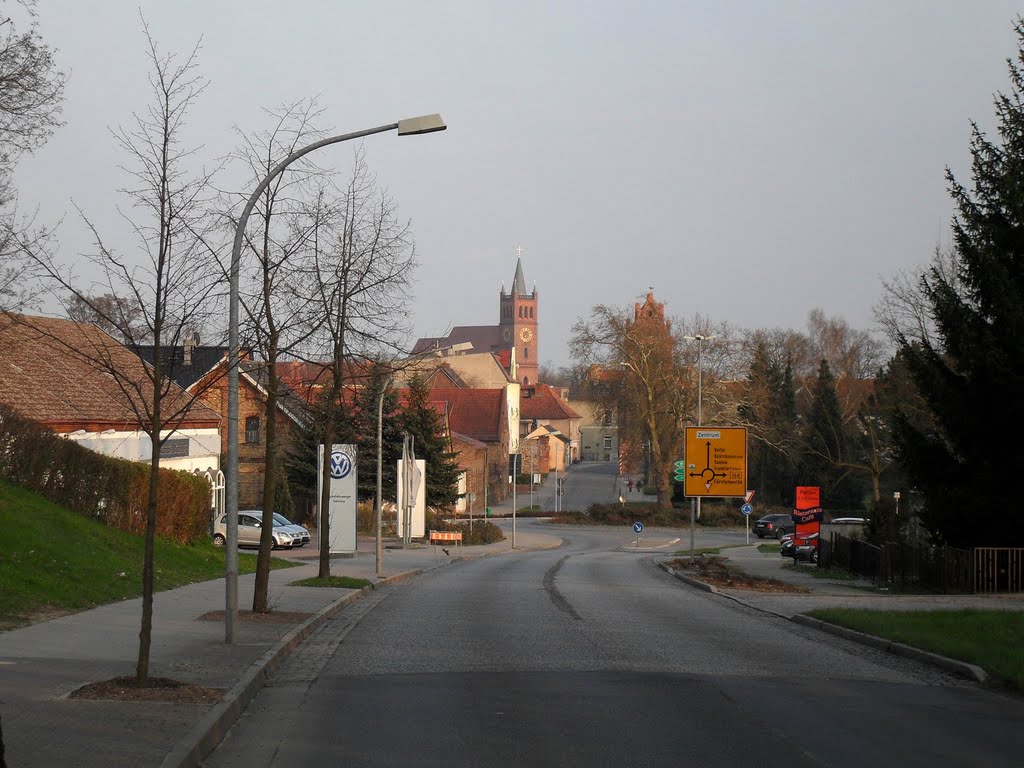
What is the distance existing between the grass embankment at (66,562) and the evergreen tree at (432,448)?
32.5 m

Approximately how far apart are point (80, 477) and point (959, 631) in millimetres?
19126

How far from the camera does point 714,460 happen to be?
40938mm

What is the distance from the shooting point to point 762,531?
218 ft

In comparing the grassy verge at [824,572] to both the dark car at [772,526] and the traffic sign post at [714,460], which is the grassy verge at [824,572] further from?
the dark car at [772,526]

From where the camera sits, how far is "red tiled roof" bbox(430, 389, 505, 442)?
9681 cm

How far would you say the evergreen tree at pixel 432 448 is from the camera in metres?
60.3

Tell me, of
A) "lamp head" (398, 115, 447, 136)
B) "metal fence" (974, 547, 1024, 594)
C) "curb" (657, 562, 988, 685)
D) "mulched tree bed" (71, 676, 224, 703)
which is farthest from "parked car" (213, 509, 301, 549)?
"mulched tree bed" (71, 676, 224, 703)

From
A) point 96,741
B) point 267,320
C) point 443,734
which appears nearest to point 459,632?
point 267,320

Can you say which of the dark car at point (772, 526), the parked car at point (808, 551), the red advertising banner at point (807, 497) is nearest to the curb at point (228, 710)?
the parked car at point (808, 551)

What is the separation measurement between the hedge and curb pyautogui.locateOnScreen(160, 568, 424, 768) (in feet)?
36.9

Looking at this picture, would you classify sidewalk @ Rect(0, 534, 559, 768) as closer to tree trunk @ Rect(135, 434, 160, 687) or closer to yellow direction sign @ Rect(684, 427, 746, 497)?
tree trunk @ Rect(135, 434, 160, 687)

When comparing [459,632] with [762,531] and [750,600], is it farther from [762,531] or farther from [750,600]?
[762,531]

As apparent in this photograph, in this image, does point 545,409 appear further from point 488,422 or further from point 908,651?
point 908,651

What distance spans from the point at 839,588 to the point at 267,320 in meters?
17.5
